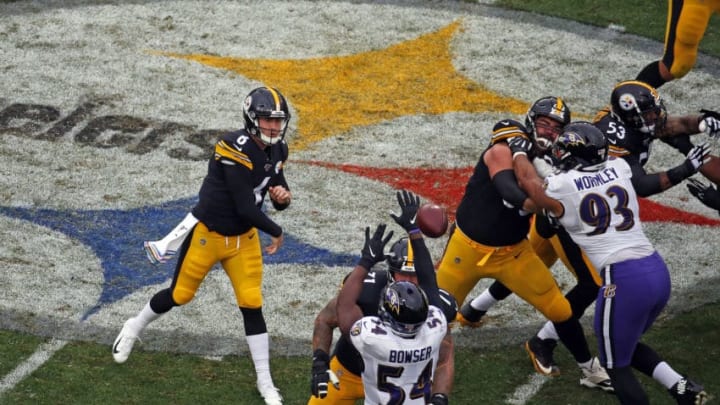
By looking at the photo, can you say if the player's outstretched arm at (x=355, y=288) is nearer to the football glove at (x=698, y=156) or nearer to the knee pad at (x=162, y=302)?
the knee pad at (x=162, y=302)

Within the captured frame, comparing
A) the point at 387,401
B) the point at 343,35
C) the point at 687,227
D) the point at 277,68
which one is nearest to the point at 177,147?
the point at 277,68

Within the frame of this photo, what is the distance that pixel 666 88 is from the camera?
507 inches

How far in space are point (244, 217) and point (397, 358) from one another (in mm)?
2101

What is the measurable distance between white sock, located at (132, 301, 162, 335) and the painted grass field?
0.26m

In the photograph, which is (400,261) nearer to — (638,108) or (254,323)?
(254,323)

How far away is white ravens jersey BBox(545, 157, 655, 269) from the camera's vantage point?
277 inches

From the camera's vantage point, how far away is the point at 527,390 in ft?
26.5

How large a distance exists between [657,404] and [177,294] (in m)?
3.27

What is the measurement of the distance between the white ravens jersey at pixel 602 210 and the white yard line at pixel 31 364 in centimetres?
361

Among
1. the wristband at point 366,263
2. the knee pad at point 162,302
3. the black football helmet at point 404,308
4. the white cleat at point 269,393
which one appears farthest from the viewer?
the knee pad at point 162,302

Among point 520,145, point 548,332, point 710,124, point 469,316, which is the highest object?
point 520,145

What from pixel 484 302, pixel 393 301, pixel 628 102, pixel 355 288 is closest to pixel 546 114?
pixel 628 102

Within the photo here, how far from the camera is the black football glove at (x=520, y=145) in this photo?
7.51m

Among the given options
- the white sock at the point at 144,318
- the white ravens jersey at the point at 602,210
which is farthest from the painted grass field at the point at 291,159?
the white ravens jersey at the point at 602,210
